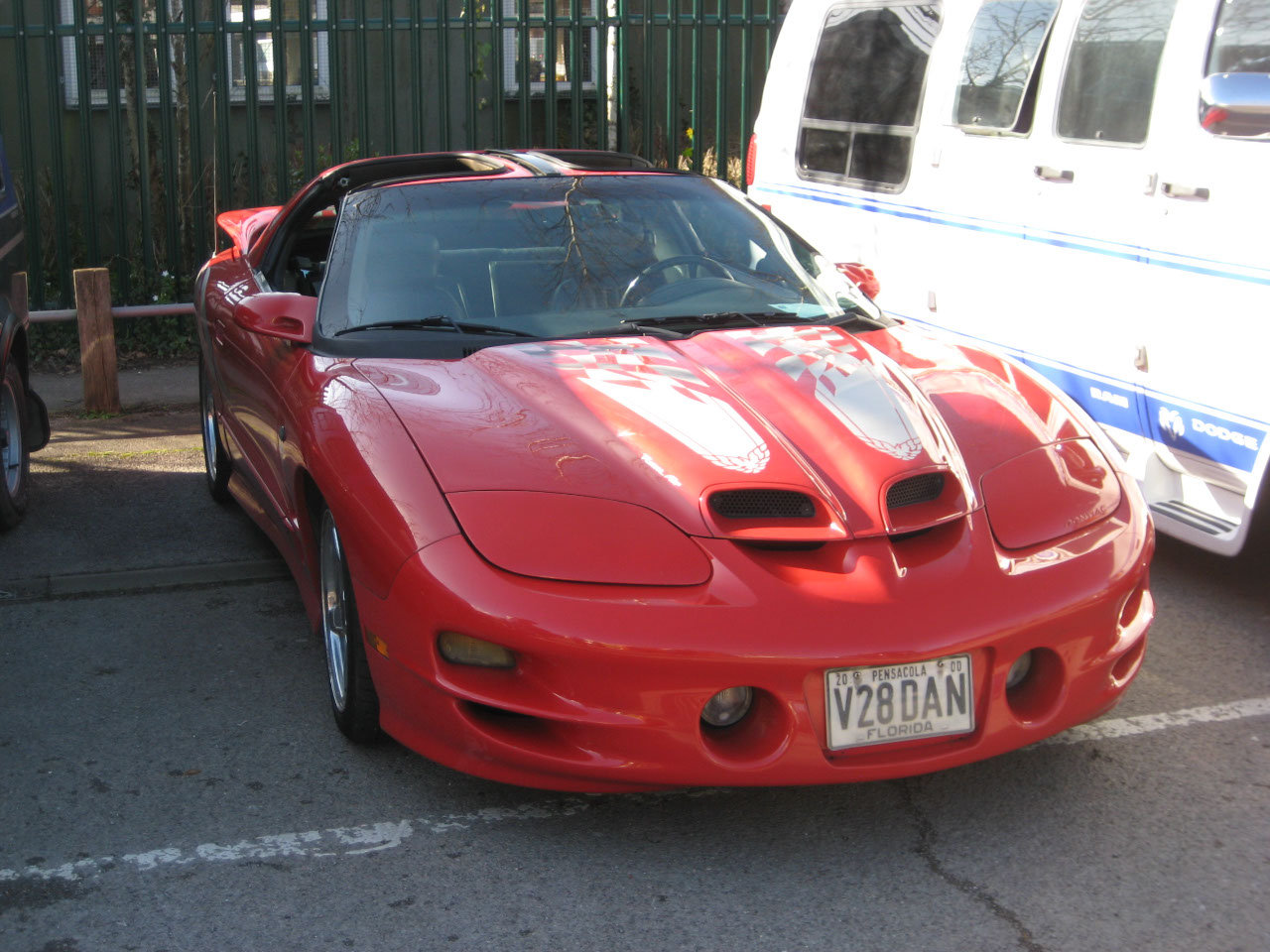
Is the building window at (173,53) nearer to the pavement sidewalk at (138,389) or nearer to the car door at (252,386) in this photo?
the pavement sidewalk at (138,389)

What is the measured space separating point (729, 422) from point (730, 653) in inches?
29.2

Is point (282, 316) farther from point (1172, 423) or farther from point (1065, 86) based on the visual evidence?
point (1065, 86)

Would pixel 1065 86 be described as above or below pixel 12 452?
above

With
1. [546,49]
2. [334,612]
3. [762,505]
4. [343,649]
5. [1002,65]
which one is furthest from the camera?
[546,49]

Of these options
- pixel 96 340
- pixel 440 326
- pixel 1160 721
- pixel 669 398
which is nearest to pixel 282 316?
pixel 440 326

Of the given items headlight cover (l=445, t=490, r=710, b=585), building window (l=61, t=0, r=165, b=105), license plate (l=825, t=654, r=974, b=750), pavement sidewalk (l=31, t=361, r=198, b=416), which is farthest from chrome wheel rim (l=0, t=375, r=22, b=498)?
building window (l=61, t=0, r=165, b=105)

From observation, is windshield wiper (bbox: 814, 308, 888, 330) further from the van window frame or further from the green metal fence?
the green metal fence

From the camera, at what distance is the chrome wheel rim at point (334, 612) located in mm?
3609

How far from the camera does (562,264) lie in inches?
171

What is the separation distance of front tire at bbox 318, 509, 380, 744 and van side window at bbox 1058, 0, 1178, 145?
309 centimetres

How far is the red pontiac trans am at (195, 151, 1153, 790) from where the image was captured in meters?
2.93

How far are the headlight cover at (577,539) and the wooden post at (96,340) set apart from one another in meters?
5.25

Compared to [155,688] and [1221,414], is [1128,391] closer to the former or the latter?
[1221,414]

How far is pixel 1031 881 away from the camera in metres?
2.96
